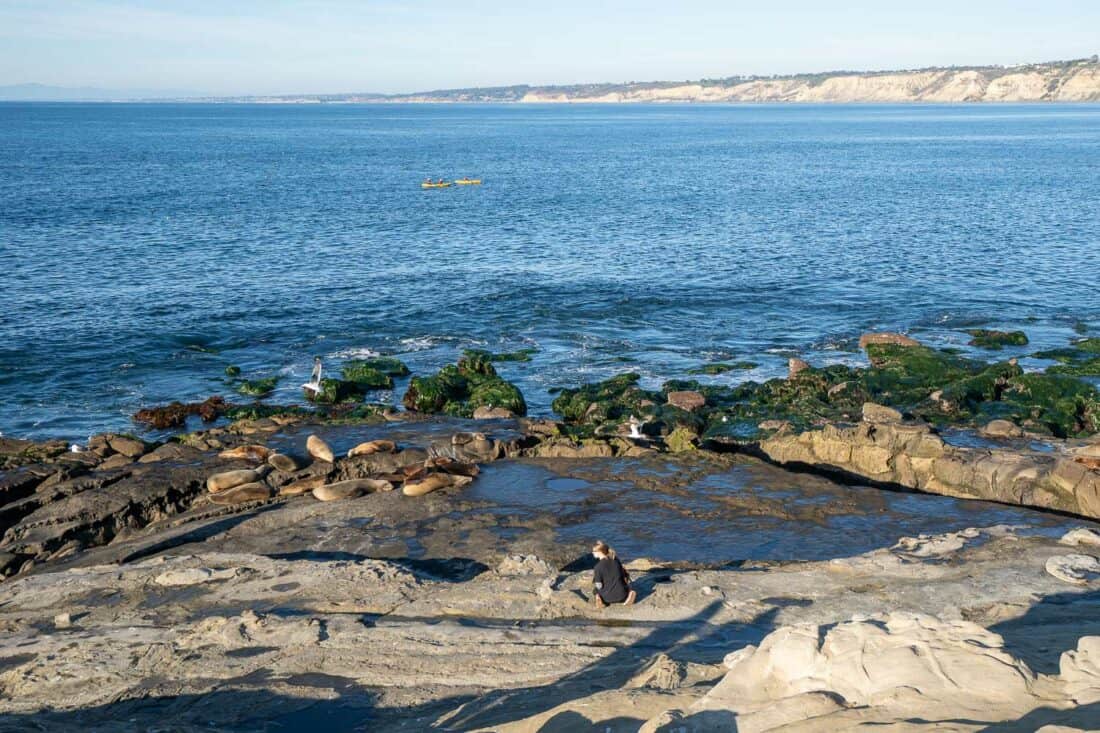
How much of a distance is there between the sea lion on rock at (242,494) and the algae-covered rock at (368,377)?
527 inches

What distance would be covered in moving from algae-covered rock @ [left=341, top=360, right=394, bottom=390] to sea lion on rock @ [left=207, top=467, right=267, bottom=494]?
1278 cm

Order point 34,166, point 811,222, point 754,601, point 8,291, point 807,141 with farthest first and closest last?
point 807,141 < point 34,166 < point 811,222 < point 8,291 < point 754,601

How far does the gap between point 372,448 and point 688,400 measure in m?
11.1

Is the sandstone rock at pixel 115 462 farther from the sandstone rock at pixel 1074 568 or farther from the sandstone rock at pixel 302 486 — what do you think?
the sandstone rock at pixel 1074 568

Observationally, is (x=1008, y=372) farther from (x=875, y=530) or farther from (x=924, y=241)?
(x=924, y=241)

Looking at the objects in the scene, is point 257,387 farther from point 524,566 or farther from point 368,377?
point 524,566

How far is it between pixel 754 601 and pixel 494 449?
1041cm

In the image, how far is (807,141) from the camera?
160m

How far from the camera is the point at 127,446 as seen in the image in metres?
25.8

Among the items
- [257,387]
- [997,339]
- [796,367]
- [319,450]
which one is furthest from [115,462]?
[997,339]

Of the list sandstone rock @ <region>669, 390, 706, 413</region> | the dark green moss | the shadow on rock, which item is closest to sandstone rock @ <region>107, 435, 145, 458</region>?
sandstone rock @ <region>669, 390, 706, 413</region>

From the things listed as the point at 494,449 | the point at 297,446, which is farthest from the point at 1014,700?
the point at 297,446

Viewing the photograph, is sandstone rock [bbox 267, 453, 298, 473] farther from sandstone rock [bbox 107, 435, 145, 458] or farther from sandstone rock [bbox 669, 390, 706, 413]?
sandstone rock [bbox 669, 390, 706, 413]

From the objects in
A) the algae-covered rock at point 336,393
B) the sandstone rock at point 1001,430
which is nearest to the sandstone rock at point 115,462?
→ the algae-covered rock at point 336,393
